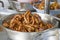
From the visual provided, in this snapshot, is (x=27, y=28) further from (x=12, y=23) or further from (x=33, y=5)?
(x=33, y=5)

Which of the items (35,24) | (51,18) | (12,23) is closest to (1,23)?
(12,23)

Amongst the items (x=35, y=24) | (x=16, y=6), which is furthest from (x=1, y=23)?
(x=16, y=6)

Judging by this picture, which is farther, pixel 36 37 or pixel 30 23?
pixel 30 23

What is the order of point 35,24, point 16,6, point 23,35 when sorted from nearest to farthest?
1. point 23,35
2. point 35,24
3. point 16,6

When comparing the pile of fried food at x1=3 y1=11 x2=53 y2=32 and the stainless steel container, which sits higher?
the pile of fried food at x1=3 y1=11 x2=53 y2=32

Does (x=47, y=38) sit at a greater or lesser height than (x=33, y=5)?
lesser

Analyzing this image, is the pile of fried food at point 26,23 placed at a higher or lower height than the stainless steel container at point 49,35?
higher

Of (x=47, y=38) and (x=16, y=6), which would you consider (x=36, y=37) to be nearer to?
(x=47, y=38)

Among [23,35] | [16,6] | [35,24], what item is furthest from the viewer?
[16,6]
